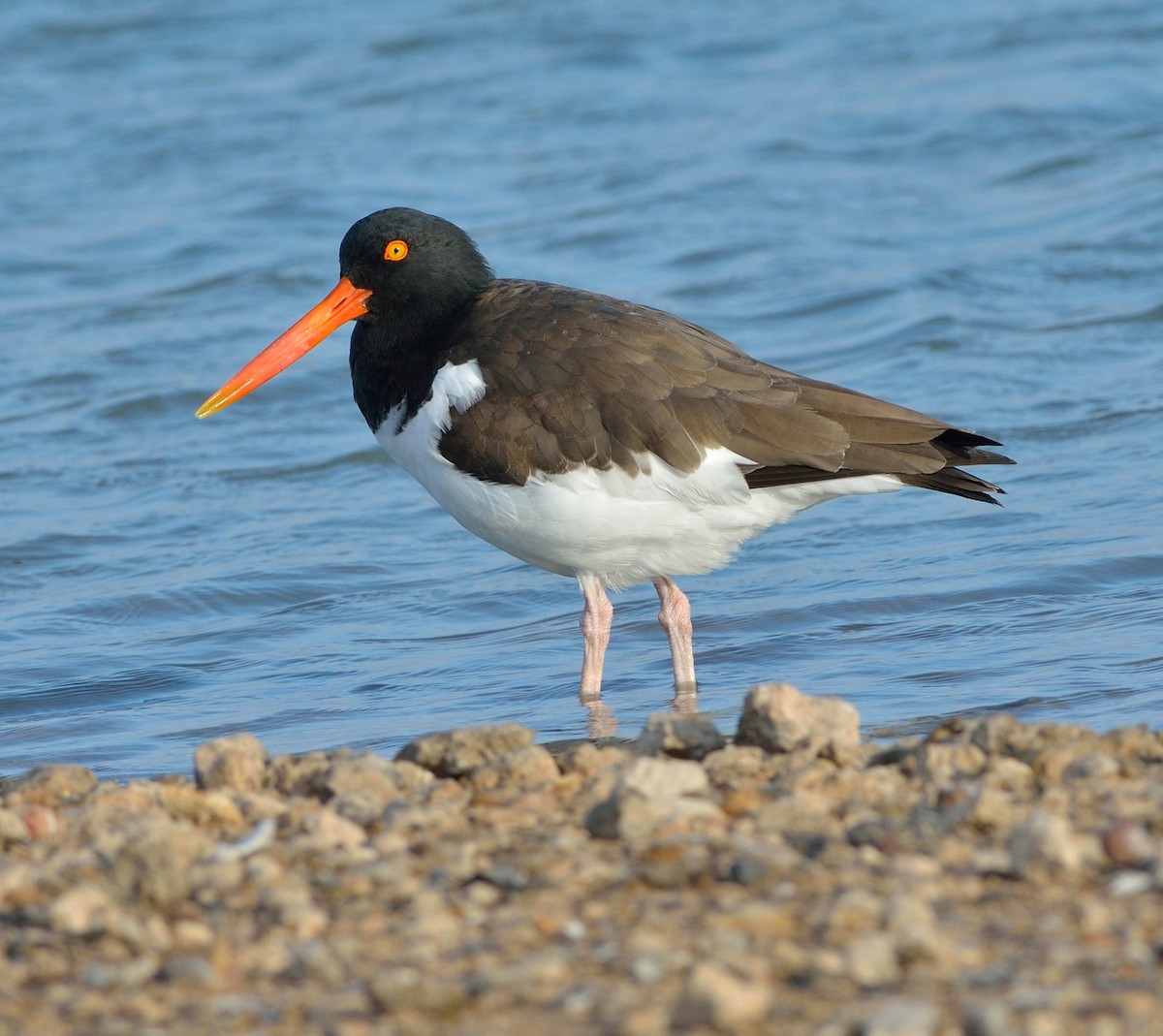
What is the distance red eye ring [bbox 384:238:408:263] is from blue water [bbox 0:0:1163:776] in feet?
5.53

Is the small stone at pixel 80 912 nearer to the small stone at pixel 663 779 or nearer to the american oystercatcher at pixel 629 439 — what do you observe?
the small stone at pixel 663 779

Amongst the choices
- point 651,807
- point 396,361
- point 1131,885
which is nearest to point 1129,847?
point 1131,885

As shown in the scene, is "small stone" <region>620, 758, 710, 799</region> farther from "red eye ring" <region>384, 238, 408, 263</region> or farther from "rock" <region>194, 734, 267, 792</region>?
"red eye ring" <region>384, 238, 408, 263</region>

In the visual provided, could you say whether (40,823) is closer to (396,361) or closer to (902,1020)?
(902,1020)

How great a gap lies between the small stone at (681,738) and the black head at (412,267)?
2284 mm

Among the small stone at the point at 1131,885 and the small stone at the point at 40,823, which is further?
the small stone at the point at 40,823

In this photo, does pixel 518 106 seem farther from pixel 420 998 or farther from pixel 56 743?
pixel 420 998

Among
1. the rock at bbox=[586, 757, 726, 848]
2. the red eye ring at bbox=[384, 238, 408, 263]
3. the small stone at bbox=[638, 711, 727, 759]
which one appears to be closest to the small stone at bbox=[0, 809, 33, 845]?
the rock at bbox=[586, 757, 726, 848]

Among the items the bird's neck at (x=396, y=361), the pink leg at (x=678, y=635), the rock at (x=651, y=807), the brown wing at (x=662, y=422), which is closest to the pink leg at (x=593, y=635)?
the pink leg at (x=678, y=635)

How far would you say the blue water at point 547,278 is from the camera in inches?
270

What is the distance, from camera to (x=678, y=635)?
661 cm

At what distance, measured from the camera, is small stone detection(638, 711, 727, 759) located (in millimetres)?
4816

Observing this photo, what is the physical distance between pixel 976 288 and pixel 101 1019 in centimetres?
992

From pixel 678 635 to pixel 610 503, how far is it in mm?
823
